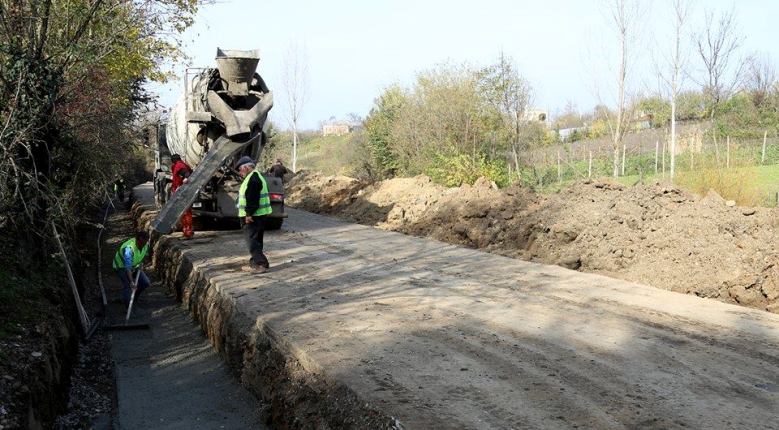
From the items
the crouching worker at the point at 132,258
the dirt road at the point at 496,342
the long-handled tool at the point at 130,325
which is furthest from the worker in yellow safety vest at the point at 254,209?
the crouching worker at the point at 132,258

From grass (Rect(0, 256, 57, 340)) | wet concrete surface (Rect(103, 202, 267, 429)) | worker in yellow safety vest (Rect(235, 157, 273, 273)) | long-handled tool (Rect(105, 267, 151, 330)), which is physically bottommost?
wet concrete surface (Rect(103, 202, 267, 429))

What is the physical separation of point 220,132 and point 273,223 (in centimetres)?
234

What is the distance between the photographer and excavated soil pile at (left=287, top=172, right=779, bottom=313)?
8227 millimetres

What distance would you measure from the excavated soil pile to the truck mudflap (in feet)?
14.5

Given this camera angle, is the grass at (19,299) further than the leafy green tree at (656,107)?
No

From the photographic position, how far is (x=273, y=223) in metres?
14.6

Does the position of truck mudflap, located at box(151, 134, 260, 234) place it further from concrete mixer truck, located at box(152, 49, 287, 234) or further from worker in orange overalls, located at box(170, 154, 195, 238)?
worker in orange overalls, located at box(170, 154, 195, 238)

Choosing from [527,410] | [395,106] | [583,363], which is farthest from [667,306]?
[395,106]

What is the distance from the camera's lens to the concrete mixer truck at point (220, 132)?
482 inches

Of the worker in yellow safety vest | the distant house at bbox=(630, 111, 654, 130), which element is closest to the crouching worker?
the worker in yellow safety vest

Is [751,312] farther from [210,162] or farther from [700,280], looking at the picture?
[210,162]

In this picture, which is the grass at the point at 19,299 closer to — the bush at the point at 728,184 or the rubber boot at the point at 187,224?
the rubber boot at the point at 187,224

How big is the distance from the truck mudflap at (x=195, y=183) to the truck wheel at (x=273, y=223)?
2.01 metres

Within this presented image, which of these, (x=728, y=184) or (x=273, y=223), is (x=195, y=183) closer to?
(x=273, y=223)
